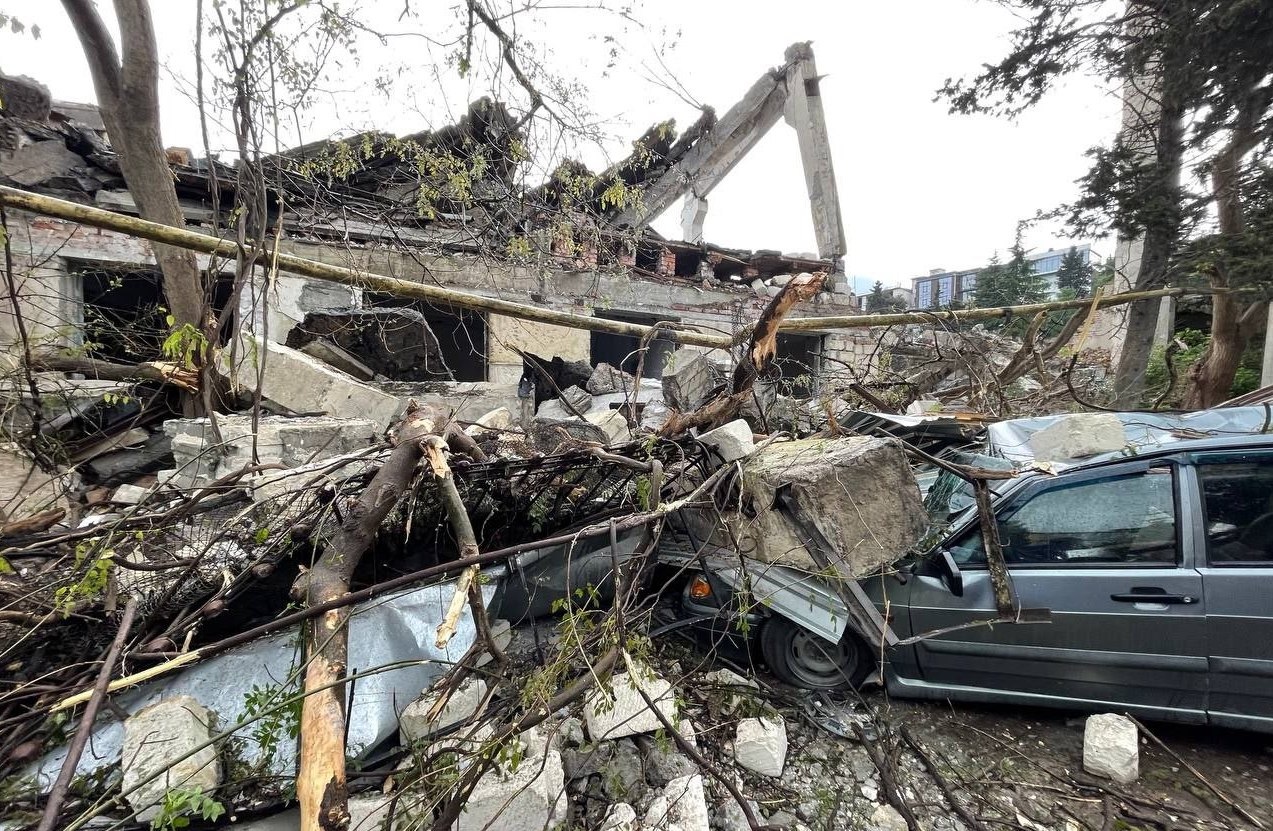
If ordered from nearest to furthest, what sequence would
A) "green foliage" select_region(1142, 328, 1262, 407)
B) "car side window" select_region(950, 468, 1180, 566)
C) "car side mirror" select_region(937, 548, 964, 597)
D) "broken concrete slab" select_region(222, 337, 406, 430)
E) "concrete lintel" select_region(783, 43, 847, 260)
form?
"car side window" select_region(950, 468, 1180, 566), "car side mirror" select_region(937, 548, 964, 597), "broken concrete slab" select_region(222, 337, 406, 430), "green foliage" select_region(1142, 328, 1262, 407), "concrete lintel" select_region(783, 43, 847, 260)

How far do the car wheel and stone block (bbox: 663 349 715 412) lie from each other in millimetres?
1685

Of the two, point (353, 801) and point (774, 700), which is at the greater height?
point (353, 801)

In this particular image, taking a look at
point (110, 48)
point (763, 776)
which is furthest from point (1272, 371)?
point (110, 48)

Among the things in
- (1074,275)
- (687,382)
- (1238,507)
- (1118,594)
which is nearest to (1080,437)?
(1238,507)

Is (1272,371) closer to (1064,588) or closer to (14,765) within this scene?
(1064,588)

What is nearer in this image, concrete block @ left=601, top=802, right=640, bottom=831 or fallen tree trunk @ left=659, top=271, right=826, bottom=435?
concrete block @ left=601, top=802, right=640, bottom=831

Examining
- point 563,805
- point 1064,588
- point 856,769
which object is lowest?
point 856,769

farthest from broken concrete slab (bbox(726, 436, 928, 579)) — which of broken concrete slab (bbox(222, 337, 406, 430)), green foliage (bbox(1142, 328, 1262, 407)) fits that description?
green foliage (bbox(1142, 328, 1262, 407))

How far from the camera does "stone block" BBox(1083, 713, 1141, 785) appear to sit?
2312 millimetres

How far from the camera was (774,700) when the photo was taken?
2867mm

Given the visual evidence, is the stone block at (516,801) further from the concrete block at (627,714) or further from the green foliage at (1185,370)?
the green foliage at (1185,370)

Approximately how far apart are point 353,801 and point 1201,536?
370 cm

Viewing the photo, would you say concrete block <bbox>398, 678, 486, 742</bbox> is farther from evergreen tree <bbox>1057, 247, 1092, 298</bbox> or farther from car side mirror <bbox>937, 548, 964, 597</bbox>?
evergreen tree <bbox>1057, 247, 1092, 298</bbox>

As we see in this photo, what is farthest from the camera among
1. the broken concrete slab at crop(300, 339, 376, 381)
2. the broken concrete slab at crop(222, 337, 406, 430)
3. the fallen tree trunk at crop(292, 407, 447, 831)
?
the broken concrete slab at crop(300, 339, 376, 381)
